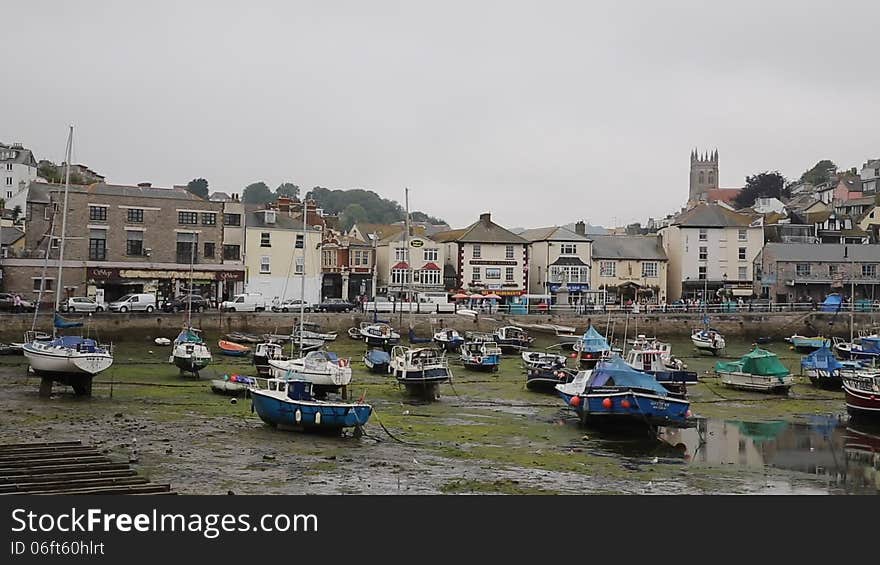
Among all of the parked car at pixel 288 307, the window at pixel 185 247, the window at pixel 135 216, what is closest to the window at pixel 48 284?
the window at pixel 135 216

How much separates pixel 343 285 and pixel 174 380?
38.0 m

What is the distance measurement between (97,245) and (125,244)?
1.91 m

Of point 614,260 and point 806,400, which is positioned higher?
point 614,260

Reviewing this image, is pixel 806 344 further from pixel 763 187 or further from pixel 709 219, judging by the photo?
pixel 763 187

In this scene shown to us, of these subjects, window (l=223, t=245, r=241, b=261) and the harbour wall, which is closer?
the harbour wall

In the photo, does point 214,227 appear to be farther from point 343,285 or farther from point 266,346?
point 266,346

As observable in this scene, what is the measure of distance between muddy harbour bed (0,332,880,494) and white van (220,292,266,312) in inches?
816

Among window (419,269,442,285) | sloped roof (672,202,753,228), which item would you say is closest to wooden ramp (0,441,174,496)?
window (419,269,442,285)

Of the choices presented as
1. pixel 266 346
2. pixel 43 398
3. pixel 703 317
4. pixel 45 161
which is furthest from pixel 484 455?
pixel 45 161

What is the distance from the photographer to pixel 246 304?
63969 millimetres

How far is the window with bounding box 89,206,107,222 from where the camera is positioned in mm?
67188

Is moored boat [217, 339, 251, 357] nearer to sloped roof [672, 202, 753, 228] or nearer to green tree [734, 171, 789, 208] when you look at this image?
sloped roof [672, 202, 753, 228]

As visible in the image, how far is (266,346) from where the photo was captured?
44344mm

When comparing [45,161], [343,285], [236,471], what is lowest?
[236,471]
